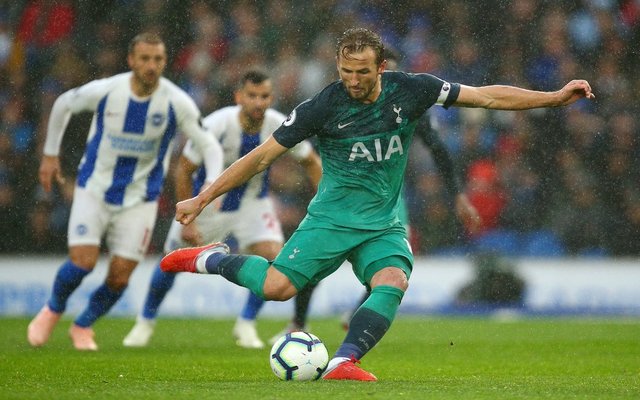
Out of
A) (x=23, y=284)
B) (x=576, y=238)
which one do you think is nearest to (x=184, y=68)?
(x=23, y=284)

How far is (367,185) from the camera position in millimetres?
6398

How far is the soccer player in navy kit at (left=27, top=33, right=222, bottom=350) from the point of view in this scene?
29.2 feet

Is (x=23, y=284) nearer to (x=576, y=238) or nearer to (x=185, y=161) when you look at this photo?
(x=185, y=161)

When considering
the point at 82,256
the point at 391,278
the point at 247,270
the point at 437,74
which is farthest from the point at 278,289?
the point at 437,74

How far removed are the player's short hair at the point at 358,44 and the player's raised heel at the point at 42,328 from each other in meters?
3.90

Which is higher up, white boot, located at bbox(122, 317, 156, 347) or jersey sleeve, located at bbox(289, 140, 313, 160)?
jersey sleeve, located at bbox(289, 140, 313, 160)

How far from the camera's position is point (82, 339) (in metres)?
8.95

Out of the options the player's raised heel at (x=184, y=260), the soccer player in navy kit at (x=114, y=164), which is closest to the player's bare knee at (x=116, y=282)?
the soccer player in navy kit at (x=114, y=164)

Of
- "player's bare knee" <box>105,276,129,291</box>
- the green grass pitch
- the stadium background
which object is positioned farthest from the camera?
the stadium background

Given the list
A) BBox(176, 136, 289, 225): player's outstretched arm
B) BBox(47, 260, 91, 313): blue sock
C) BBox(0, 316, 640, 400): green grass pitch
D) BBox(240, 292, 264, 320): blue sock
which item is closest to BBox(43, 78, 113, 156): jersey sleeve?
BBox(47, 260, 91, 313): blue sock

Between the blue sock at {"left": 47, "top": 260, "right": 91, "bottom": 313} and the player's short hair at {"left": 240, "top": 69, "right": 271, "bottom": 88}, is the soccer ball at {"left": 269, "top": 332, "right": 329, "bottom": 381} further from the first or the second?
the player's short hair at {"left": 240, "top": 69, "right": 271, "bottom": 88}

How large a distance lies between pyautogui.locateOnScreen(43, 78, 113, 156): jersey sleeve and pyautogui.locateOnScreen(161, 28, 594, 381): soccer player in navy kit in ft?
9.60

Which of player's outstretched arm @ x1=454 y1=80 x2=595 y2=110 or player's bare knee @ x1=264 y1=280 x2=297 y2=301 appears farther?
player's bare knee @ x1=264 y1=280 x2=297 y2=301

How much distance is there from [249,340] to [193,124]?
6.05ft
